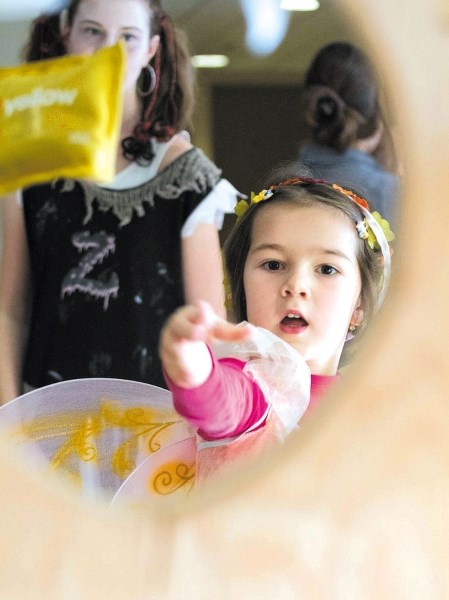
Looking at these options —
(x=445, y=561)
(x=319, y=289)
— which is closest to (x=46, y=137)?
(x=319, y=289)

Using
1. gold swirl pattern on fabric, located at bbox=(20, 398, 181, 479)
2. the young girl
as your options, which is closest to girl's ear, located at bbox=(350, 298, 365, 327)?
the young girl

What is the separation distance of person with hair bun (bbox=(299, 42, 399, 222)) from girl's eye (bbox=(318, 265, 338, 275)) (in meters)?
0.04

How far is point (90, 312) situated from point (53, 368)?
4cm

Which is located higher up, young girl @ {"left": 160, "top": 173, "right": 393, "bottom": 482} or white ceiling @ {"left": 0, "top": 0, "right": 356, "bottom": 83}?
white ceiling @ {"left": 0, "top": 0, "right": 356, "bottom": 83}

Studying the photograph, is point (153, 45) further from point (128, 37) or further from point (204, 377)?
point (204, 377)

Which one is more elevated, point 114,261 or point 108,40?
point 108,40

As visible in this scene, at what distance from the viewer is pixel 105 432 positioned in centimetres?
39

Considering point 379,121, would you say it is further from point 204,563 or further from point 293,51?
point 204,563

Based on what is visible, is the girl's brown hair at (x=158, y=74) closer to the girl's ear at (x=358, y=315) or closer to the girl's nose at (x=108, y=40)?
the girl's nose at (x=108, y=40)

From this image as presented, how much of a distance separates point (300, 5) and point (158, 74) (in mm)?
78

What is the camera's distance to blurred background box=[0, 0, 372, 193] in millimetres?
379

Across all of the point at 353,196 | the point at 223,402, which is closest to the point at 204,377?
the point at 223,402

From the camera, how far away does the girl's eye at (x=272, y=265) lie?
399 millimetres

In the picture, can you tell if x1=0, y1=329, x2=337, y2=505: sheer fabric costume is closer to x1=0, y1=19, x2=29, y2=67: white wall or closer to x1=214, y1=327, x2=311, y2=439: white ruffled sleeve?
x1=214, y1=327, x2=311, y2=439: white ruffled sleeve
